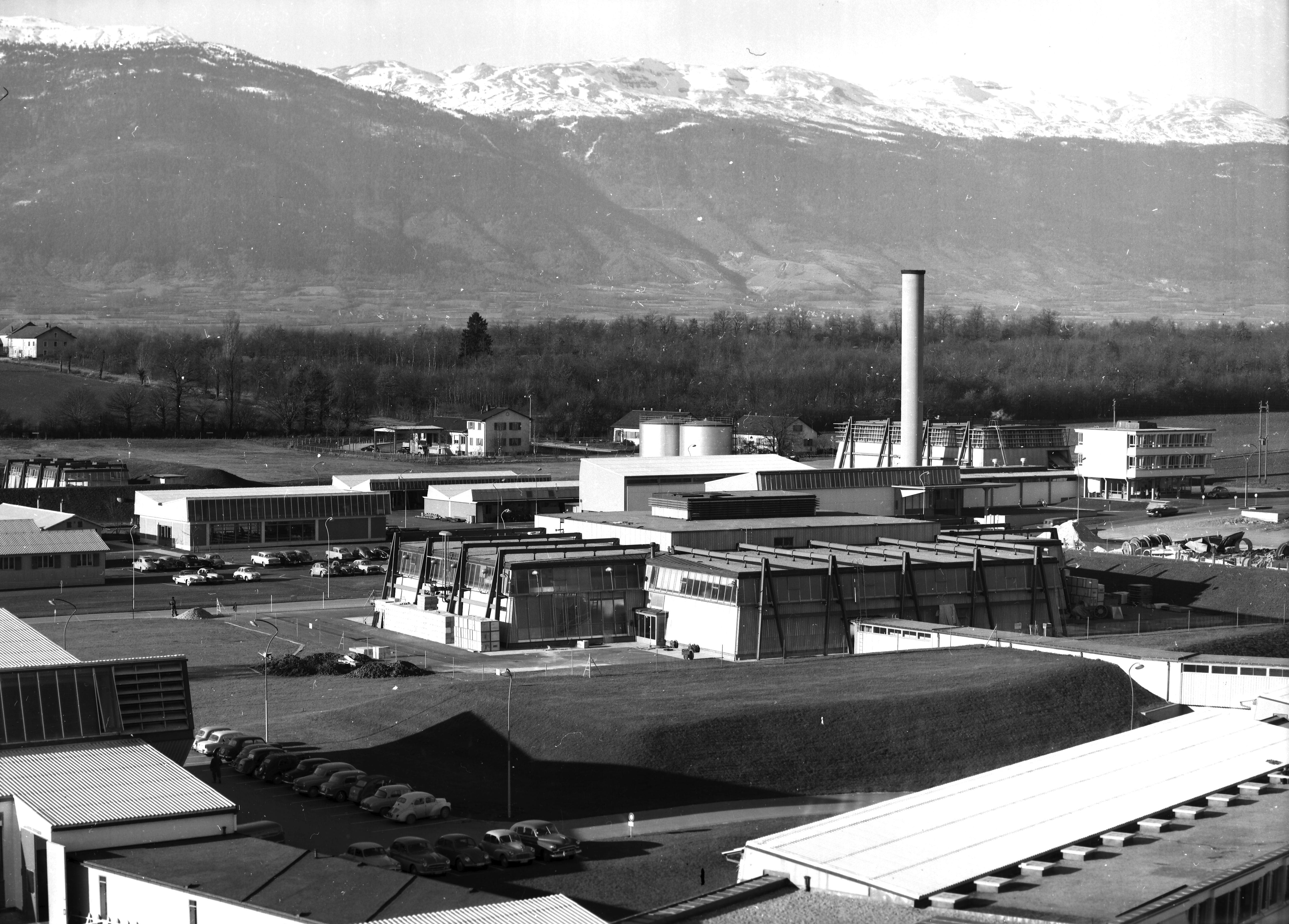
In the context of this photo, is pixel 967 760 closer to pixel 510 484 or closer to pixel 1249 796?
pixel 1249 796

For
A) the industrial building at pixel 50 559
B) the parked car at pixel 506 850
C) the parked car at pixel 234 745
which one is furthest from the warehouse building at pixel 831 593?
the industrial building at pixel 50 559

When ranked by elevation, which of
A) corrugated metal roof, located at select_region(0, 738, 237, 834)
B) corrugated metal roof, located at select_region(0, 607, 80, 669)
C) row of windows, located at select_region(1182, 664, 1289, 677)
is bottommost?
row of windows, located at select_region(1182, 664, 1289, 677)

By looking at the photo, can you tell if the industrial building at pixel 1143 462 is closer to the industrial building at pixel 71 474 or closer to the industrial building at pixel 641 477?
the industrial building at pixel 641 477

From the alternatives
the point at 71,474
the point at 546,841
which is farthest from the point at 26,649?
the point at 71,474

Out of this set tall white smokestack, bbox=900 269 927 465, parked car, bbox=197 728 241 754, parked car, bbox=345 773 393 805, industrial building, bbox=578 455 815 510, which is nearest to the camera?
parked car, bbox=345 773 393 805

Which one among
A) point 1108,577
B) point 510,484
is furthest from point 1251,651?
point 510,484

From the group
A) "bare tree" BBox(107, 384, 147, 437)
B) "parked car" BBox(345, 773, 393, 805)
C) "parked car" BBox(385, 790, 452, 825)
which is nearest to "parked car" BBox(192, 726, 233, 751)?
"parked car" BBox(345, 773, 393, 805)

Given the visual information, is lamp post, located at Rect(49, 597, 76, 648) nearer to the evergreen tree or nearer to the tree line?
the tree line
